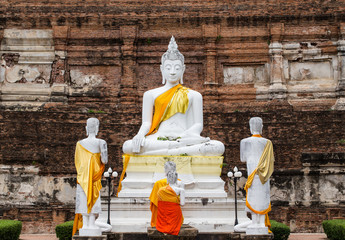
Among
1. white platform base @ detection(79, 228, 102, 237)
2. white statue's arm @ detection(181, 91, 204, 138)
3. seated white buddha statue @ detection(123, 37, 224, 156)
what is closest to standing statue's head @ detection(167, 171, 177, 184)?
white platform base @ detection(79, 228, 102, 237)

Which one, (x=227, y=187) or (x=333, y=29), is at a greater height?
(x=333, y=29)

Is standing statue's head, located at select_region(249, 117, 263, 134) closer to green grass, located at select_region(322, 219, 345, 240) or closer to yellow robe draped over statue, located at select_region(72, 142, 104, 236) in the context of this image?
yellow robe draped over statue, located at select_region(72, 142, 104, 236)

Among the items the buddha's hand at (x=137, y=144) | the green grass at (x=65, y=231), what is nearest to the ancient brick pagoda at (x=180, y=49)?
the green grass at (x=65, y=231)

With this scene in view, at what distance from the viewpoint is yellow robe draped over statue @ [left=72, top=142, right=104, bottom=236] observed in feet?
27.6

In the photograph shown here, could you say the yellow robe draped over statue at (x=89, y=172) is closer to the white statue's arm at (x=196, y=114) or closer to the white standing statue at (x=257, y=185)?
the white standing statue at (x=257, y=185)

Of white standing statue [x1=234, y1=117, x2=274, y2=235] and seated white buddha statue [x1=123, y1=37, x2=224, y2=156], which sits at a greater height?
seated white buddha statue [x1=123, y1=37, x2=224, y2=156]

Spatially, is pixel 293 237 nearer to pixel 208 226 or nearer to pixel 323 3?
pixel 208 226

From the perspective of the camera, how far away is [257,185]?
27.8 feet

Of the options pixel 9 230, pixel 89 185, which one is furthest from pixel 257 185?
pixel 9 230

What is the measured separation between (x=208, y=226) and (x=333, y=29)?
45.8 feet

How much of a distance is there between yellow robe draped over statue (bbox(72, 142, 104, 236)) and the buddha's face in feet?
9.85

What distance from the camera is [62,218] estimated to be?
12750mm

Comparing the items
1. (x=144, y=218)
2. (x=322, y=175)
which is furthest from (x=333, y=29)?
(x=144, y=218)

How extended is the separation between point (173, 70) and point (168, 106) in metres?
0.77
